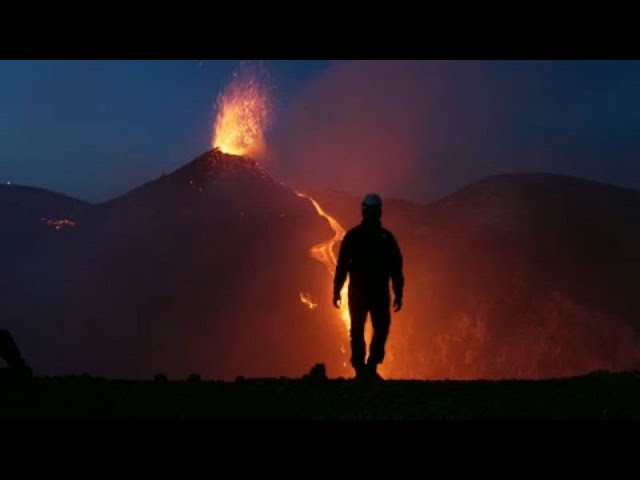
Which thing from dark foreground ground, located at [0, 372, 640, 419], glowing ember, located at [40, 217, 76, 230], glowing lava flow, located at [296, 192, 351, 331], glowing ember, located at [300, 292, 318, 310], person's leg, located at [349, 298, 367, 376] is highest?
glowing ember, located at [40, 217, 76, 230]

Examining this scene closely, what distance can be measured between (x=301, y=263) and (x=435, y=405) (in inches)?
3390

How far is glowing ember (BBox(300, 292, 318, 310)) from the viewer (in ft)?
288

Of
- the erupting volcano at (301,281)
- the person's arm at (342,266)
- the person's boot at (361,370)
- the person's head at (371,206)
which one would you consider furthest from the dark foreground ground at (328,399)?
the erupting volcano at (301,281)

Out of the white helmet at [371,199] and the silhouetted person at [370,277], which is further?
the silhouetted person at [370,277]

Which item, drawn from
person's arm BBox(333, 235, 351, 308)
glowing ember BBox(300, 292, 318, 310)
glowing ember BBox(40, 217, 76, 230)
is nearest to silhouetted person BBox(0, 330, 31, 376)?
person's arm BBox(333, 235, 351, 308)

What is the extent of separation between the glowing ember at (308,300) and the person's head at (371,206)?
7614cm

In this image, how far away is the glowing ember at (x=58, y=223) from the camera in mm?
122250

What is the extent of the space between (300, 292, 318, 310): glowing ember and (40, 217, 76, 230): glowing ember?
156ft

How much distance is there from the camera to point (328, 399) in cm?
929

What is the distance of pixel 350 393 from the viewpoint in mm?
9375

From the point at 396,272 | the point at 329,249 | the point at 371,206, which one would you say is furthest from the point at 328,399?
the point at 329,249

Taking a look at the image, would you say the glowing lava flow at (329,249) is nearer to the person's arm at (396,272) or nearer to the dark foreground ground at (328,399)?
the person's arm at (396,272)

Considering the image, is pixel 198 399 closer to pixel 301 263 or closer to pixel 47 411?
pixel 47 411

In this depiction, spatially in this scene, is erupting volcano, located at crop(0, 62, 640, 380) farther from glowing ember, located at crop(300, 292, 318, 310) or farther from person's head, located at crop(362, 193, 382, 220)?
person's head, located at crop(362, 193, 382, 220)
